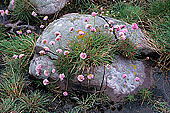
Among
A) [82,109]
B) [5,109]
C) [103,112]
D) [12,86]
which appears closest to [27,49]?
[12,86]

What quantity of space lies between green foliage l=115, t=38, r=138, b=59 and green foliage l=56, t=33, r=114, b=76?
0.18 meters

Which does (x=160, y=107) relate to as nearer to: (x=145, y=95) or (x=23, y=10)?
(x=145, y=95)

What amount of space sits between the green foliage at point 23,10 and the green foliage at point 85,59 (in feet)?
5.38

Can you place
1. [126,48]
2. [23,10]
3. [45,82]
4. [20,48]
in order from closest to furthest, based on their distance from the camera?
[45,82]
[126,48]
[20,48]
[23,10]

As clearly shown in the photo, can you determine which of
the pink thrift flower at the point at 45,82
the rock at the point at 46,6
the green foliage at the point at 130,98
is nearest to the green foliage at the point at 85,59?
the pink thrift flower at the point at 45,82

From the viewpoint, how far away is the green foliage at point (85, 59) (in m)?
2.86

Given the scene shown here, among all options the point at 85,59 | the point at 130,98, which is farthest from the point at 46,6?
the point at 130,98

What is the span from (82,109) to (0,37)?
220 cm

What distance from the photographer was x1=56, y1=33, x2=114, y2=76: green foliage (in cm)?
286

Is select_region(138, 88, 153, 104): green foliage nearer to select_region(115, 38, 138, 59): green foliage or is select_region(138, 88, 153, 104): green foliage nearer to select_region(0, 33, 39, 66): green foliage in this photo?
select_region(115, 38, 138, 59): green foliage

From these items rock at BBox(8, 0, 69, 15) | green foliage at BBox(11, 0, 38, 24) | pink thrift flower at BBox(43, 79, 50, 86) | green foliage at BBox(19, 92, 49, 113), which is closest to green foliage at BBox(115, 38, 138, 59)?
pink thrift flower at BBox(43, 79, 50, 86)

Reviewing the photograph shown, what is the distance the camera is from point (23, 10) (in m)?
4.13

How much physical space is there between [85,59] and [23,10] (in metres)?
2.05

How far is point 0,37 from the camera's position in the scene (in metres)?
3.86
